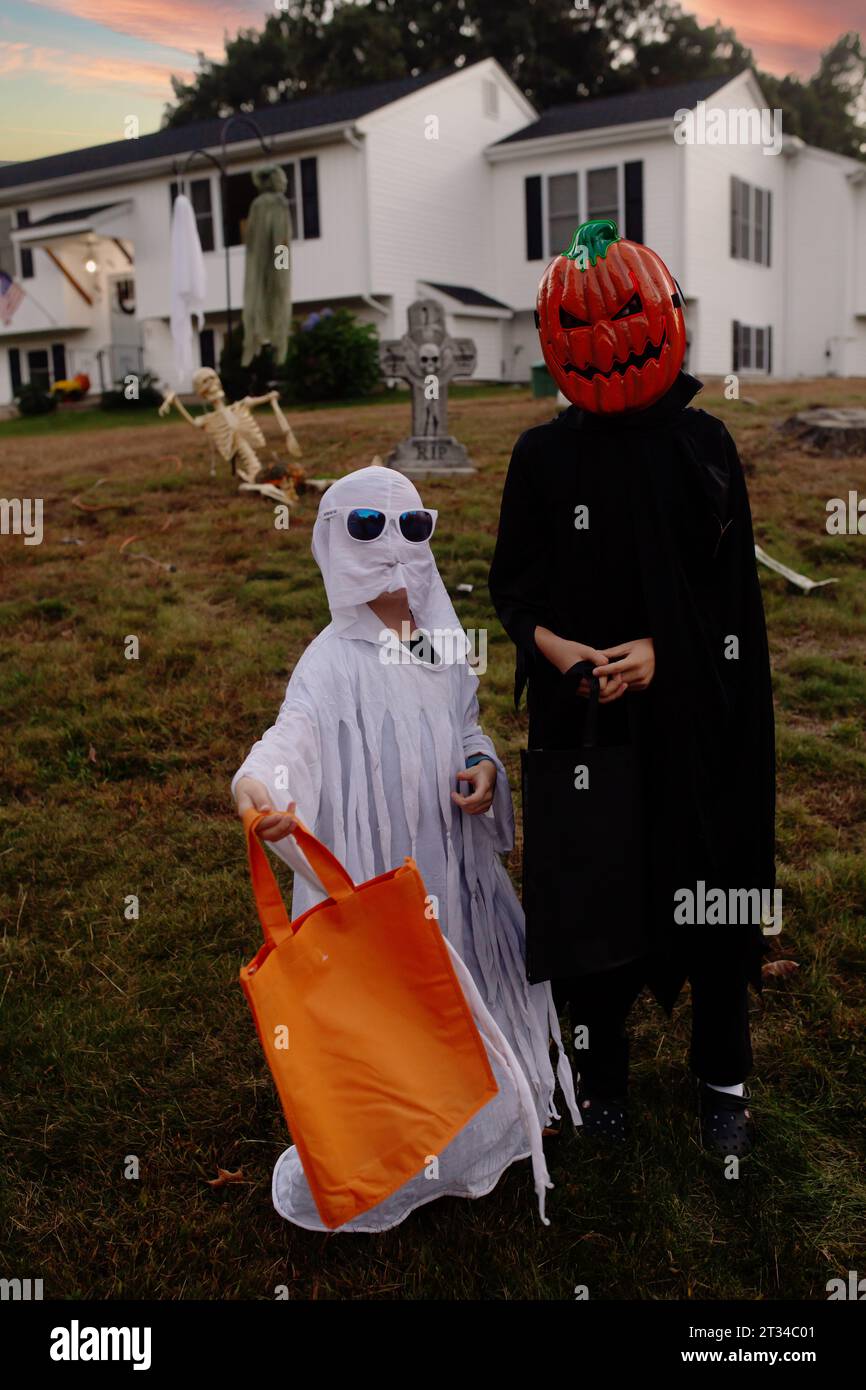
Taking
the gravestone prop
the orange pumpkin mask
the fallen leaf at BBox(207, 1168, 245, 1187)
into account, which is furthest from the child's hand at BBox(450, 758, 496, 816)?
the gravestone prop

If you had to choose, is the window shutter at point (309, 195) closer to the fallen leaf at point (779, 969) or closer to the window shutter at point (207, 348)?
the window shutter at point (207, 348)

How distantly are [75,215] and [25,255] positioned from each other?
330 cm

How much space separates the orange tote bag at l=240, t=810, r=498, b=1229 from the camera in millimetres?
2162

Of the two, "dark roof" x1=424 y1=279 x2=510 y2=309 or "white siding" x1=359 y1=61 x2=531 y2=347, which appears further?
"dark roof" x1=424 y1=279 x2=510 y2=309

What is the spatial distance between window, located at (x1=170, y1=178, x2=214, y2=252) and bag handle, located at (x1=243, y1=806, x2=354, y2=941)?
883 inches

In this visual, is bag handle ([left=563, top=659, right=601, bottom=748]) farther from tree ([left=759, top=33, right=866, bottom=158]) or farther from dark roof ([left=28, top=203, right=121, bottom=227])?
tree ([left=759, top=33, right=866, bottom=158])

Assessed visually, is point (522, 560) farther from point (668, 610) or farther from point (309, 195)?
point (309, 195)

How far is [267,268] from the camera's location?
1442 centimetres

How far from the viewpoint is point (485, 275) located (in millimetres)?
23391

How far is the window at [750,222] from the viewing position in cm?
2253

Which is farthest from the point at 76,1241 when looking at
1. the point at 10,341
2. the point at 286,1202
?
the point at 10,341

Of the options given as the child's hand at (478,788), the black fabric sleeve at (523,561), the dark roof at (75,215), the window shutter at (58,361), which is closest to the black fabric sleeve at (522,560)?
the black fabric sleeve at (523,561)

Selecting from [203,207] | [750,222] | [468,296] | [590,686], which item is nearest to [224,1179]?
[590,686]
